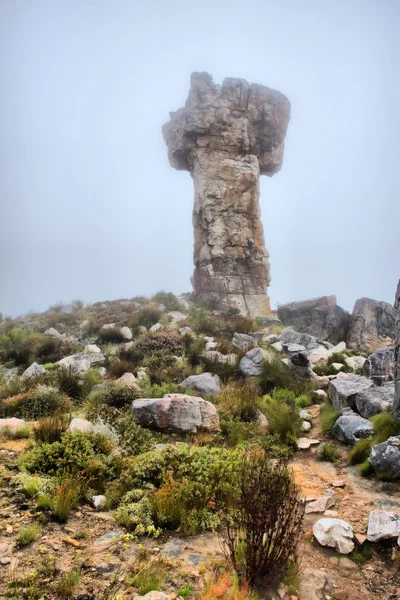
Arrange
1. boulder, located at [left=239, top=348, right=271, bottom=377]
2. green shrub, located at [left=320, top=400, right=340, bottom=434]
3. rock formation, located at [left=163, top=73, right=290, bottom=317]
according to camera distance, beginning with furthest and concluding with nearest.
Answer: rock formation, located at [left=163, top=73, right=290, bottom=317] < boulder, located at [left=239, top=348, right=271, bottom=377] < green shrub, located at [left=320, top=400, right=340, bottom=434]

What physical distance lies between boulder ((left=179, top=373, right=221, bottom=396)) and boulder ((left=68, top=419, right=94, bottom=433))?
3.22 m

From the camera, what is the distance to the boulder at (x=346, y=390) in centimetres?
782

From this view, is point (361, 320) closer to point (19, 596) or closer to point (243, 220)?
point (243, 220)

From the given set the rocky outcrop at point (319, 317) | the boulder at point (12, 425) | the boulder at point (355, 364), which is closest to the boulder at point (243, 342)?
the boulder at point (355, 364)

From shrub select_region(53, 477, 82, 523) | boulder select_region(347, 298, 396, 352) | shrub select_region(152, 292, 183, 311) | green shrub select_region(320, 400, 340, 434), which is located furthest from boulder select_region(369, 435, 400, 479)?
shrub select_region(152, 292, 183, 311)

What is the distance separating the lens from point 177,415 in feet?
22.8

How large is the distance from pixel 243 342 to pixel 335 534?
9.91 meters

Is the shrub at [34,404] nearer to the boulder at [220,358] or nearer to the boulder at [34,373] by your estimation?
the boulder at [34,373]

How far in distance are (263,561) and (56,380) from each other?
740 centimetres

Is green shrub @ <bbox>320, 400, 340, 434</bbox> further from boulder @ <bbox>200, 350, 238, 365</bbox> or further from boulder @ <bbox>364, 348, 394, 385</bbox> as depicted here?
boulder @ <bbox>200, 350, 238, 365</bbox>

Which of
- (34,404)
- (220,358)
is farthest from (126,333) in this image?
(34,404)

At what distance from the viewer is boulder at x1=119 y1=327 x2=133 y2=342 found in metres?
15.4

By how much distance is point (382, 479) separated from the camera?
5.39m

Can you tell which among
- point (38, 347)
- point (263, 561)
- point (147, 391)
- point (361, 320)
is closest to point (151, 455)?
point (263, 561)
